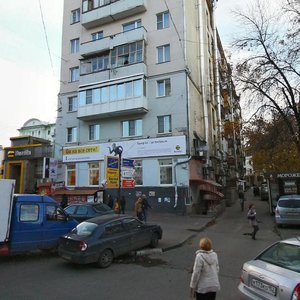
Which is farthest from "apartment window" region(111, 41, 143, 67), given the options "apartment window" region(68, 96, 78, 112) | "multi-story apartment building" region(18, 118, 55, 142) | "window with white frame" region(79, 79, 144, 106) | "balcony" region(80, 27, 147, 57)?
"multi-story apartment building" region(18, 118, 55, 142)

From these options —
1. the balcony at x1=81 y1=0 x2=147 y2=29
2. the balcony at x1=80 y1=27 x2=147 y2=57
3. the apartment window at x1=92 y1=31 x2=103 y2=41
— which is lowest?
the balcony at x1=80 y1=27 x2=147 y2=57

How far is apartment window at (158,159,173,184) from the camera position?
87.9ft

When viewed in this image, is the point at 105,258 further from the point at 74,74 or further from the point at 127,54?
the point at 74,74

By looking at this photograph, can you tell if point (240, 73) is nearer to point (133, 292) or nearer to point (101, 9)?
point (101, 9)

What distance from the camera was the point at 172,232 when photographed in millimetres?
16891

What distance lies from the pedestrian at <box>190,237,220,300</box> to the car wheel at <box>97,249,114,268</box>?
5270 mm

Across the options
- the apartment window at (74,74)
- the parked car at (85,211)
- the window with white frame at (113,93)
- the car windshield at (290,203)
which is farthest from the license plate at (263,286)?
the apartment window at (74,74)

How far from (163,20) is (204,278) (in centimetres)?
2815

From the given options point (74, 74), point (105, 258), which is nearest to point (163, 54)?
point (74, 74)

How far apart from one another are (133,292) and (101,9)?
30388 mm

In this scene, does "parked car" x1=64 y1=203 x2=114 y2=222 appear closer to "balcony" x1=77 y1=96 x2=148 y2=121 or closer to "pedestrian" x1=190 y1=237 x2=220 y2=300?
"pedestrian" x1=190 y1=237 x2=220 y2=300

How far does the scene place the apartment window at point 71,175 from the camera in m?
31.5

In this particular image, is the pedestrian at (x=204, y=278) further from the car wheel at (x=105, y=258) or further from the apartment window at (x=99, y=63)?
the apartment window at (x=99, y=63)

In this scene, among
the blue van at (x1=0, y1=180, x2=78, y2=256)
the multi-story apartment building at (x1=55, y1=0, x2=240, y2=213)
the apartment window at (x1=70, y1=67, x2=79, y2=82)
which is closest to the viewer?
the blue van at (x1=0, y1=180, x2=78, y2=256)
